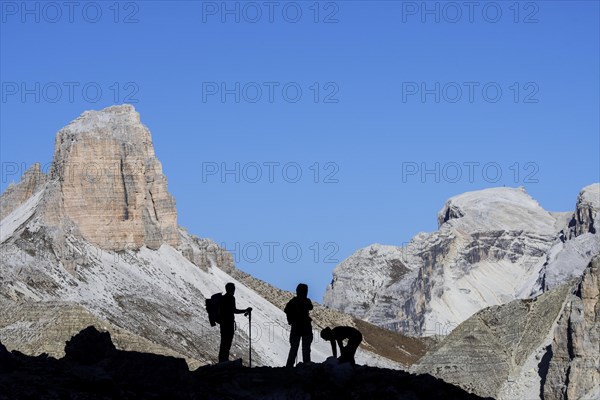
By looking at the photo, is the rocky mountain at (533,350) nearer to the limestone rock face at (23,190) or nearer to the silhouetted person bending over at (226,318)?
the limestone rock face at (23,190)

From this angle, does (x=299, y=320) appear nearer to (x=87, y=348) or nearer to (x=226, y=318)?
(x=226, y=318)

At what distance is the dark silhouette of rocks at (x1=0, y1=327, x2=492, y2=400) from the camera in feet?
91.4

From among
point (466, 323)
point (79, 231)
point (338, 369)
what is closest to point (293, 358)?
point (338, 369)

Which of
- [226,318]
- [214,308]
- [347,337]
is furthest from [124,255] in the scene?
[347,337]

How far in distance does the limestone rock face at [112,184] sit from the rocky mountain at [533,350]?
36.3m

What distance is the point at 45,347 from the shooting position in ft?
308

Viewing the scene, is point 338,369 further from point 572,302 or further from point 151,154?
point 151,154

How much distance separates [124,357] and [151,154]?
145401 millimetres

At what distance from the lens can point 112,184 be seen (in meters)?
167

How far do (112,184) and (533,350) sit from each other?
158 ft

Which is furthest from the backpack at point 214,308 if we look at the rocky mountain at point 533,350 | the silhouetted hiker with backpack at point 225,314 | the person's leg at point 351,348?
the rocky mountain at point 533,350

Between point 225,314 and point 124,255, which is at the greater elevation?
point 225,314

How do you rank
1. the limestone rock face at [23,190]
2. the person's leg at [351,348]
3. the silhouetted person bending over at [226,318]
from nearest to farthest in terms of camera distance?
the person's leg at [351,348], the silhouetted person bending over at [226,318], the limestone rock face at [23,190]

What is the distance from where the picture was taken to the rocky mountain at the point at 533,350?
122 meters
